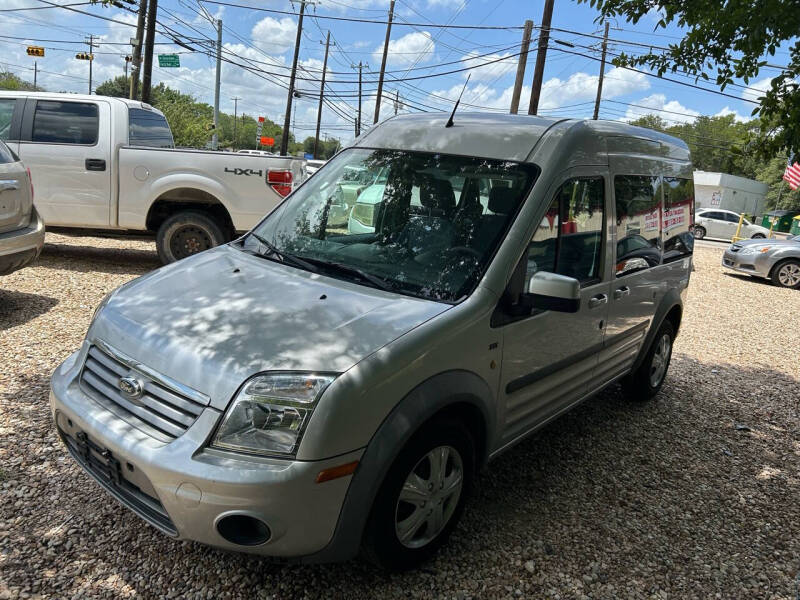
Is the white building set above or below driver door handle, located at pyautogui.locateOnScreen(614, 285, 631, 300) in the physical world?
above

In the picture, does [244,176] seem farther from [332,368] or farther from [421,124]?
[332,368]

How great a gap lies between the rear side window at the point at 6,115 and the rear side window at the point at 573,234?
7.25m

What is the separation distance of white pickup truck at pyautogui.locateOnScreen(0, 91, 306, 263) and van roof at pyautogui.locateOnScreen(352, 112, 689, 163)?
4.07 m

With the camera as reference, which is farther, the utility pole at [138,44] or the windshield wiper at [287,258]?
the utility pole at [138,44]

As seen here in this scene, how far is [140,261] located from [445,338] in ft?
24.4

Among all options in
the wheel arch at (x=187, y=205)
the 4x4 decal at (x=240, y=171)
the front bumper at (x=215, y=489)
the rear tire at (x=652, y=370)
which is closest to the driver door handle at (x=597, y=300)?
the rear tire at (x=652, y=370)

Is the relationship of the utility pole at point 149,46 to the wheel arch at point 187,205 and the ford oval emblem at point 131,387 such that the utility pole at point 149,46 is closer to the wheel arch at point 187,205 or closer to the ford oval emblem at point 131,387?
the wheel arch at point 187,205

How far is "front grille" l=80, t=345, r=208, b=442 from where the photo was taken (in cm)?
219

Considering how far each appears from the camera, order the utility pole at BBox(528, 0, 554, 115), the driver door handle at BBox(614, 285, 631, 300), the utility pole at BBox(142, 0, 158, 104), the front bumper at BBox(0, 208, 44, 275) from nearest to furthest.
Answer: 1. the driver door handle at BBox(614, 285, 631, 300)
2. the front bumper at BBox(0, 208, 44, 275)
3. the utility pole at BBox(142, 0, 158, 104)
4. the utility pole at BBox(528, 0, 554, 115)

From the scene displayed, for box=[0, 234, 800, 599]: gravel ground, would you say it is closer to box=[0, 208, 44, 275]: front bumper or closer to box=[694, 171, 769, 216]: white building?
box=[0, 208, 44, 275]: front bumper

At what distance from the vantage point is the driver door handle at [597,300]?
11.3 feet

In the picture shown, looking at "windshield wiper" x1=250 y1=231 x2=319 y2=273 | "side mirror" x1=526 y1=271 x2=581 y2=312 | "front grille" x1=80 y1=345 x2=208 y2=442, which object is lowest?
"front grille" x1=80 y1=345 x2=208 y2=442

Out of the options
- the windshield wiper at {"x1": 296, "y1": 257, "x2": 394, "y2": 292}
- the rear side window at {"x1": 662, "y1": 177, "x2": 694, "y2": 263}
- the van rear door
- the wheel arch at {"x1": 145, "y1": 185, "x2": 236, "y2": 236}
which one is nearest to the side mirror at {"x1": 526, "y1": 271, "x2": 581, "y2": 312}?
the windshield wiper at {"x1": 296, "y1": 257, "x2": 394, "y2": 292}

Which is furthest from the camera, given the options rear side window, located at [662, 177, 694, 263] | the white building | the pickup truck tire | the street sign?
the white building
